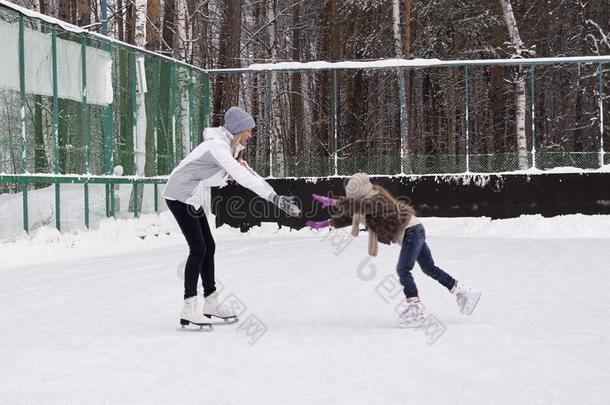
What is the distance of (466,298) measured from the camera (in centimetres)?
596

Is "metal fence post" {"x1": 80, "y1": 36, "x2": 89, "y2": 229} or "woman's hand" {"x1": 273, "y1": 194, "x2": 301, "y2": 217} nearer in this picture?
"woman's hand" {"x1": 273, "y1": 194, "x2": 301, "y2": 217}

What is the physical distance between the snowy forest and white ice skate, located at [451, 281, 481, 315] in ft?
30.0

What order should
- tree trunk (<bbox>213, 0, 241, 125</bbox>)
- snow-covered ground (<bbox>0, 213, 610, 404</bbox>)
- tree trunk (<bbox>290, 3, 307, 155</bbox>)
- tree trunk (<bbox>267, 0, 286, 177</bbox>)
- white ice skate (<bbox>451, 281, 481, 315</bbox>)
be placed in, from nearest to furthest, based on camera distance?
snow-covered ground (<bbox>0, 213, 610, 404</bbox>) < white ice skate (<bbox>451, 281, 481, 315</bbox>) < tree trunk (<bbox>267, 0, 286, 177</bbox>) < tree trunk (<bbox>213, 0, 241, 125</bbox>) < tree trunk (<bbox>290, 3, 307, 155</bbox>)

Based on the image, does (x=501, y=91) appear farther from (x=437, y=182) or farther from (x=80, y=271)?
(x=80, y=271)

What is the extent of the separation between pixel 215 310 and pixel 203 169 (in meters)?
0.97

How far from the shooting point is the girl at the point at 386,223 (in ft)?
18.5

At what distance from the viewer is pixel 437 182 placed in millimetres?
15508

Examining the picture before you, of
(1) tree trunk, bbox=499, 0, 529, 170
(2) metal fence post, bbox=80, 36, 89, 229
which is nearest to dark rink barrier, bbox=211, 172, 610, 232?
(1) tree trunk, bbox=499, 0, 529, 170

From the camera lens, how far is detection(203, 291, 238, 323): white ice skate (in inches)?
235

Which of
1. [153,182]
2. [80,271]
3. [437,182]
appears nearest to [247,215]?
[153,182]

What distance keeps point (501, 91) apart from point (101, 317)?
20.9 m

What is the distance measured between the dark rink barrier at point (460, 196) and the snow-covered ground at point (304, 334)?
4122 millimetres

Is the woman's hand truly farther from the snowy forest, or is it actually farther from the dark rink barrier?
the dark rink barrier

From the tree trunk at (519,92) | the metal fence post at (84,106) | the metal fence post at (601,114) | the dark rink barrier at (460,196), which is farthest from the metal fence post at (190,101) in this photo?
the metal fence post at (601,114)
